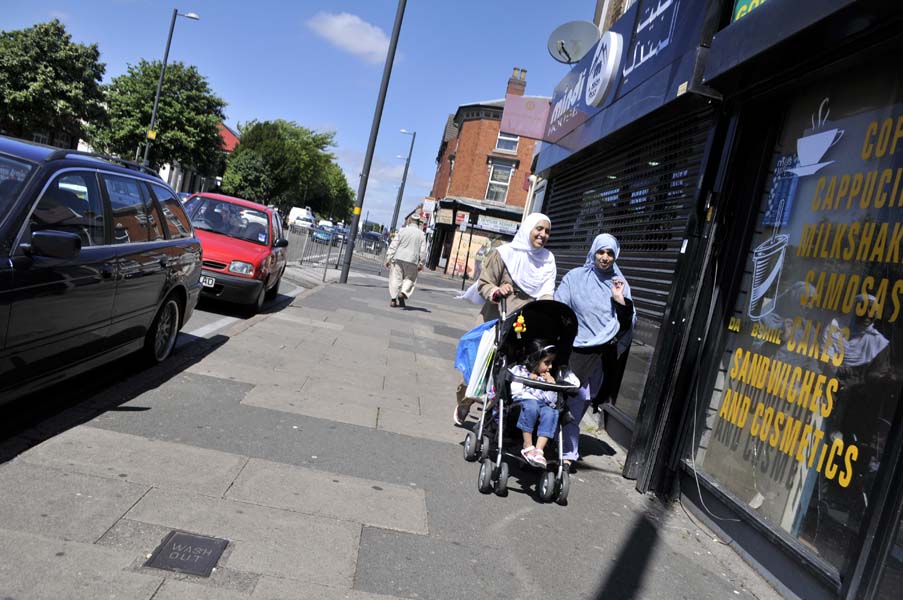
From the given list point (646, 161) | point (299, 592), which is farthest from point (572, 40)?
point (299, 592)

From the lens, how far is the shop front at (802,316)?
3.77 metres

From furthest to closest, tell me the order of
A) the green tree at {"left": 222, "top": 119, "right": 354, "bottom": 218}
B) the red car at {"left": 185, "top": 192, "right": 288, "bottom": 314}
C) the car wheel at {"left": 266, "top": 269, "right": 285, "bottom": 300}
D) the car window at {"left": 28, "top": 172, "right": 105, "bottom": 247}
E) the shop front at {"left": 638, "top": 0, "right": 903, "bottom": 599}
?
the green tree at {"left": 222, "top": 119, "right": 354, "bottom": 218} → the car wheel at {"left": 266, "top": 269, "right": 285, "bottom": 300} → the red car at {"left": 185, "top": 192, "right": 288, "bottom": 314} → the car window at {"left": 28, "top": 172, "right": 105, "bottom": 247} → the shop front at {"left": 638, "top": 0, "right": 903, "bottom": 599}

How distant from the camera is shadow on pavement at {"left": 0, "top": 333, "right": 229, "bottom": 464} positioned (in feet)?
15.2

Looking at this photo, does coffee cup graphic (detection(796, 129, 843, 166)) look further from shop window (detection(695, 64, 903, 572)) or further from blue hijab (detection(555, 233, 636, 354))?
blue hijab (detection(555, 233, 636, 354))

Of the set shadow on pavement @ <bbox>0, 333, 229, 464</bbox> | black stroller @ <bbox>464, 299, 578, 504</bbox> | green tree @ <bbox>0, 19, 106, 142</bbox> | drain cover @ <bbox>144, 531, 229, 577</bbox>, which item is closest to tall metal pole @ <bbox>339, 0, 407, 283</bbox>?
shadow on pavement @ <bbox>0, 333, 229, 464</bbox>

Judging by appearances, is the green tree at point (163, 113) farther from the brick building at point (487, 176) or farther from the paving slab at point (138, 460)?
the paving slab at point (138, 460)

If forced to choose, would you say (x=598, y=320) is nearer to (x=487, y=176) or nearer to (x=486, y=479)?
(x=486, y=479)

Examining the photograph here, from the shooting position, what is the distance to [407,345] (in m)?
11.1

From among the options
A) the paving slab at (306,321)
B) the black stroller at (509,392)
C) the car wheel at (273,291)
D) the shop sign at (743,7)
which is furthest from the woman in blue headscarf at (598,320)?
the car wheel at (273,291)

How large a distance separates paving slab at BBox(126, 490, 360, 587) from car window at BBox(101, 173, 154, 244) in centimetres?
257

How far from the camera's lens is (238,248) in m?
11.5

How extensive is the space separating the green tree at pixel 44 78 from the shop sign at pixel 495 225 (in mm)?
23803

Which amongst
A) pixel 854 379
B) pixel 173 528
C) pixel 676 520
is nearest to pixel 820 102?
pixel 854 379

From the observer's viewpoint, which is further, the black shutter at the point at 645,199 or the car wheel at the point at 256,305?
the car wheel at the point at 256,305
